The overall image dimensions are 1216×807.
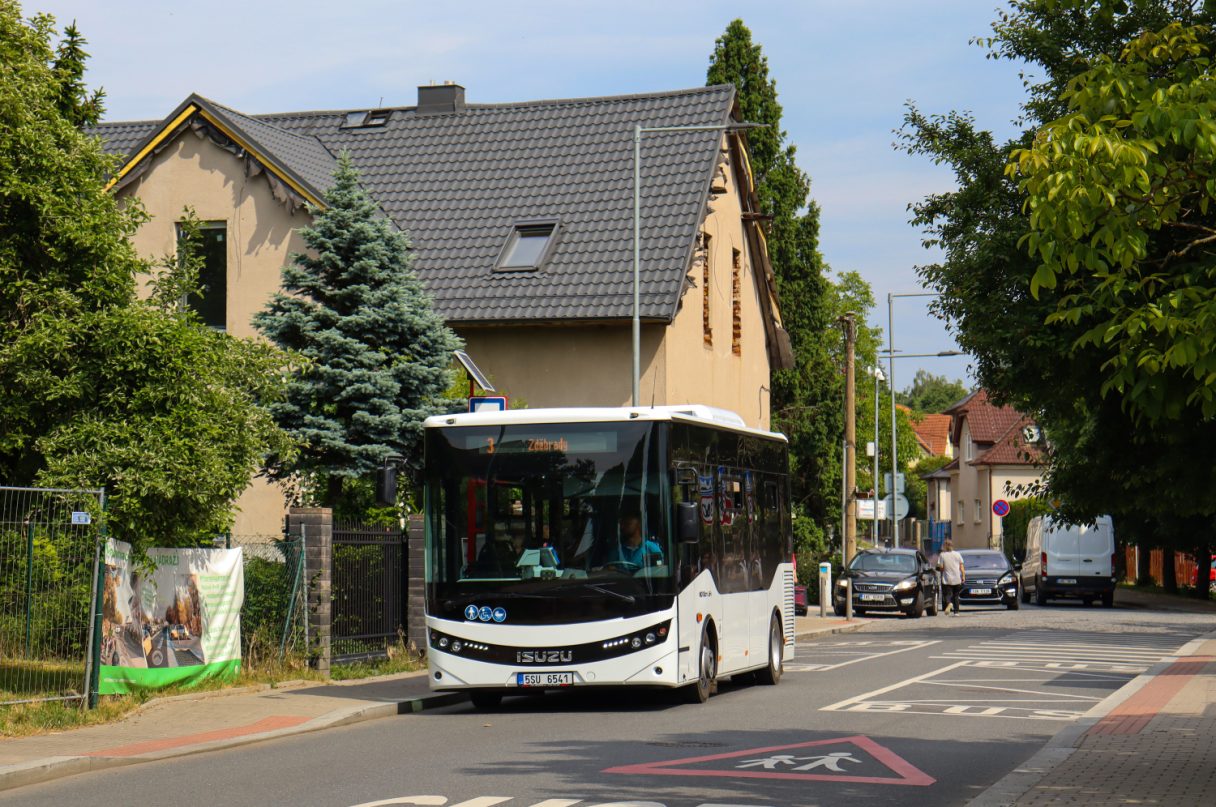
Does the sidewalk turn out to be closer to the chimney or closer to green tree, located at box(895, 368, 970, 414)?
the chimney

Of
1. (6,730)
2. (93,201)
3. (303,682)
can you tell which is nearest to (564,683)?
(303,682)

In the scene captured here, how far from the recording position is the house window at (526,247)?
32312 mm

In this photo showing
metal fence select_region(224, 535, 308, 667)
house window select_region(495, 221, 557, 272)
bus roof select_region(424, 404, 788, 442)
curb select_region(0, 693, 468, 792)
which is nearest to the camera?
curb select_region(0, 693, 468, 792)

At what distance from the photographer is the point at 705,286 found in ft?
115

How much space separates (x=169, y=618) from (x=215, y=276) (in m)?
16.9

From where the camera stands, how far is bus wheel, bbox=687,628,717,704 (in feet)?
56.8

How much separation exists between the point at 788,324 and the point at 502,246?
22819 mm

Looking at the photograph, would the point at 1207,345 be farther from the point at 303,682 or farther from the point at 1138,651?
the point at 1138,651

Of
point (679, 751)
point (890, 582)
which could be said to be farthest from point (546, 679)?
point (890, 582)

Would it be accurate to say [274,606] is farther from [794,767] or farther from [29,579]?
[794,767]

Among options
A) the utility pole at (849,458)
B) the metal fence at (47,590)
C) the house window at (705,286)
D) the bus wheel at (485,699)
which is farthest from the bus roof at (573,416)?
the utility pole at (849,458)

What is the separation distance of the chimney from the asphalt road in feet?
68.4

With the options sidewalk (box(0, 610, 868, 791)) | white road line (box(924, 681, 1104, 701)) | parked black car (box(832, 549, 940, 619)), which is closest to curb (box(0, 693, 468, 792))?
sidewalk (box(0, 610, 868, 791))

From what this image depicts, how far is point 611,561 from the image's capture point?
1639cm
